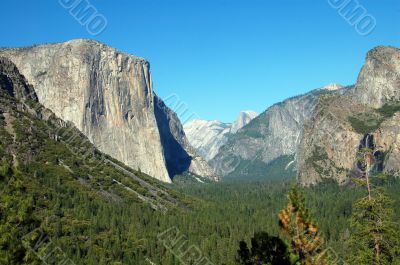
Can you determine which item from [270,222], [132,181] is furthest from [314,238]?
[132,181]

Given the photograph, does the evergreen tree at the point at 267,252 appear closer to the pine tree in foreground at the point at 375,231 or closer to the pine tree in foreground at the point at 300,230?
the pine tree in foreground at the point at 300,230

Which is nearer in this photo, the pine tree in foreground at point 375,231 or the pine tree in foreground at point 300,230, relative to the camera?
the pine tree in foreground at point 375,231

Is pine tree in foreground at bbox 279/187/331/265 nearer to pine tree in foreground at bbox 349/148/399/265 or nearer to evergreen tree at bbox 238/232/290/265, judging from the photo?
pine tree in foreground at bbox 349/148/399/265

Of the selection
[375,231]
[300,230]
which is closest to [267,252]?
[300,230]

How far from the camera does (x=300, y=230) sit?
44344 mm

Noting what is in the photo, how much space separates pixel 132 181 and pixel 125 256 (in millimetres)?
85354

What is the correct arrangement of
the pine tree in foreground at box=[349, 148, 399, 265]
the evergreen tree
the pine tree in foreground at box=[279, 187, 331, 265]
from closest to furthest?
the evergreen tree, the pine tree in foreground at box=[349, 148, 399, 265], the pine tree in foreground at box=[279, 187, 331, 265]

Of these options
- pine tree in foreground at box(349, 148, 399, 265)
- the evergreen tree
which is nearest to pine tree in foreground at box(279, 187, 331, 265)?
pine tree in foreground at box(349, 148, 399, 265)

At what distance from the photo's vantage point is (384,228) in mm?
38312

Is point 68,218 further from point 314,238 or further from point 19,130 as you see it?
point 314,238

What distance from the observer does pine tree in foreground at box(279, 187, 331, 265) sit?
43375 millimetres

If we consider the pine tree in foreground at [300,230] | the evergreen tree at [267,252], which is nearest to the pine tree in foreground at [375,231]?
the pine tree in foreground at [300,230]

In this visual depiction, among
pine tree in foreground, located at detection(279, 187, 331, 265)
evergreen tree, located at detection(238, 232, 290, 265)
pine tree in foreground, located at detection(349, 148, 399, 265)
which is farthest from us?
pine tree in foreground, located at detection(279, 187, 331, 265)

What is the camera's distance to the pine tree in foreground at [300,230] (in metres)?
43.4
